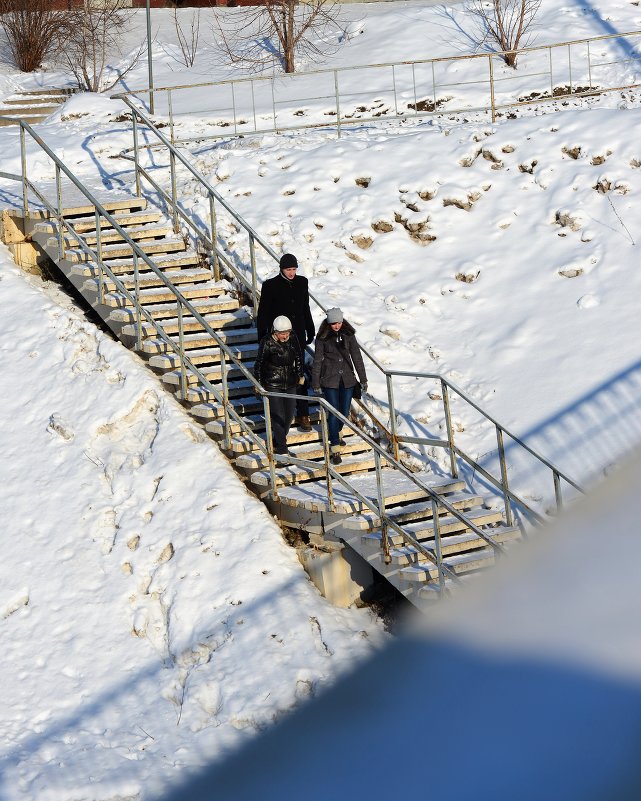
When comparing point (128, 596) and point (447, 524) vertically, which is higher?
point (447, 524)

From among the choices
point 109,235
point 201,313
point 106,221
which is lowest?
point 201,313

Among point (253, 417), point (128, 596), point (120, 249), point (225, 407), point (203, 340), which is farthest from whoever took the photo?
point (120, 249)

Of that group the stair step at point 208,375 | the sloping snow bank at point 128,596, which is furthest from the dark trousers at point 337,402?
the stair step at point 208,375

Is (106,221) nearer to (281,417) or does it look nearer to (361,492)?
(281,417)

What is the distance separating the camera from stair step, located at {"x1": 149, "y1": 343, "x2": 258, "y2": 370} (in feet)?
39.1

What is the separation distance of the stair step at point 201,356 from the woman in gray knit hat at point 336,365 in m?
1.38

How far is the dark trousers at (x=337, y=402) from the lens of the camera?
436 inches

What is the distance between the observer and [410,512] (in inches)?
408

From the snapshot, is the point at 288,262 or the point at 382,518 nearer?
the point at 382,518

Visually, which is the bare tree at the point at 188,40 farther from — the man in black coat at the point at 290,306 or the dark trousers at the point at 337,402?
the dark trousers at the point at 337,402

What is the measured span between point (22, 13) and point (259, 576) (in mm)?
16878

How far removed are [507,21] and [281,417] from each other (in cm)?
1489

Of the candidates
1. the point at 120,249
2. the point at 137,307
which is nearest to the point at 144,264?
the point at 120,249

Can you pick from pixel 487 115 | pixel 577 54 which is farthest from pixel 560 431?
pixel 577 54
